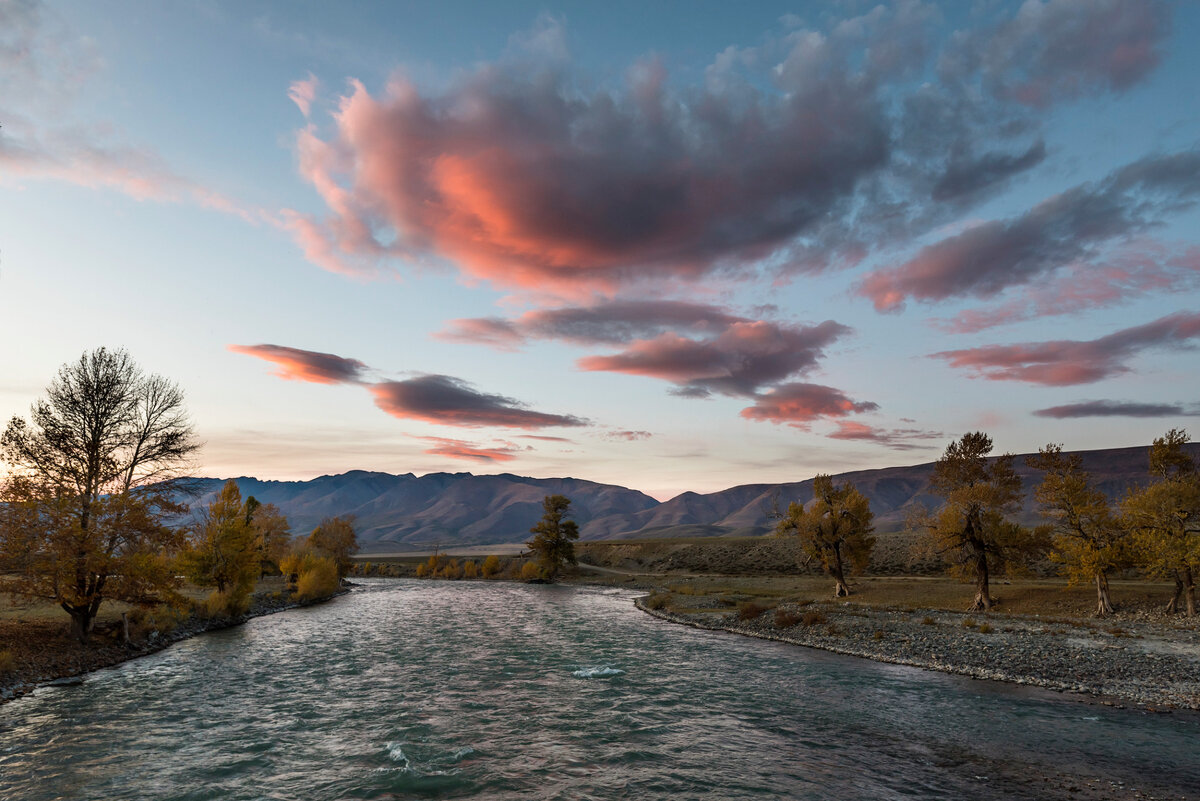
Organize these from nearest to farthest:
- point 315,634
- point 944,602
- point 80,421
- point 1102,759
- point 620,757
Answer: point 1102,759 < point 620,757 < point 80,421 < point 315,634 < point 944,602

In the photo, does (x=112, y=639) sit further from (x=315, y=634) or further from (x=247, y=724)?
(x=247, y=724)

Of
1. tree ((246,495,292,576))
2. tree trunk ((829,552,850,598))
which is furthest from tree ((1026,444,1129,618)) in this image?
tree ((246,495,292,576))

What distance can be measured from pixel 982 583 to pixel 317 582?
241 ft

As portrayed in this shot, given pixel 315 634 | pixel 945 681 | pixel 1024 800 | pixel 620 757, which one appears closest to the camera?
pixel 1024 800

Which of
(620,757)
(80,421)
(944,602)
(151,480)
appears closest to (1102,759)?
(620,757)

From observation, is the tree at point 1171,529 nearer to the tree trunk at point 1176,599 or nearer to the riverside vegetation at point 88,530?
the tree trunk at point 1176,599

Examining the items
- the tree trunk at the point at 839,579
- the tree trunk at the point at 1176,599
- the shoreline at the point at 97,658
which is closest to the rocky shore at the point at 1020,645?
the tree trunk at the point at 1176,599

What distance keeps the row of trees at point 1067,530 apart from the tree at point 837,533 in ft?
0.35

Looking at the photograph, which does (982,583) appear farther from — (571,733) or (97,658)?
(97,658)

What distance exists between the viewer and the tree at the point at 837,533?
60469mm

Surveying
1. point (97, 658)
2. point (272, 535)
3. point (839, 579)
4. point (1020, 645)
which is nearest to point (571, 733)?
point (1020, 645)

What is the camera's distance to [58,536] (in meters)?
28.9

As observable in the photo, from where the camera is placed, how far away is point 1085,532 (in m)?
43.2

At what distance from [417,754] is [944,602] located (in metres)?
50.1
